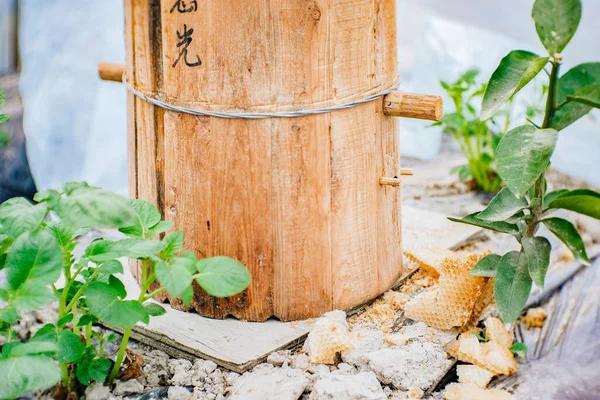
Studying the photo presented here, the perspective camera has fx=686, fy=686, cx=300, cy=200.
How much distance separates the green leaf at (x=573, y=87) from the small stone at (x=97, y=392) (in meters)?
1.24

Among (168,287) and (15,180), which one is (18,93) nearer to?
(15,180)

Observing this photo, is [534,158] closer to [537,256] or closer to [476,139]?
[537,256]

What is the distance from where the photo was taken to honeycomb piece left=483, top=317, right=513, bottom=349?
1846 mm

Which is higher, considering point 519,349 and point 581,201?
point 581,201

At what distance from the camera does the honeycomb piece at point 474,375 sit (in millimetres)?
1725

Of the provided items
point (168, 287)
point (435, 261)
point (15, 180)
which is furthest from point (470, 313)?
point (15, 180)

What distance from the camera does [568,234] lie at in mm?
1644

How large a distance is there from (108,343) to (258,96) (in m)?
0.80

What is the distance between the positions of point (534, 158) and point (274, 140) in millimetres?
633

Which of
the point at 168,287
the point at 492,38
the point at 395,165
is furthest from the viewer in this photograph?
the point at 492,38

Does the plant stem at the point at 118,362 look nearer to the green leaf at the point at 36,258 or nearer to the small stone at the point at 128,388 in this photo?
the small stone at the point at 128,388

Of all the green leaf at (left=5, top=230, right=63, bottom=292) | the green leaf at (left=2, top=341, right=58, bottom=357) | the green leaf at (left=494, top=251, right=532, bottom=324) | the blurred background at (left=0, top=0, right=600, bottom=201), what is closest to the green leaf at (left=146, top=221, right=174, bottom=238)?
the green leaf at (left=5, top=230, right=63, bottom=292)

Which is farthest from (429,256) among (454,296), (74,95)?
(74,95)

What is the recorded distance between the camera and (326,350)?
1.70 m
